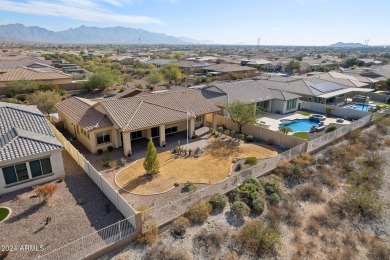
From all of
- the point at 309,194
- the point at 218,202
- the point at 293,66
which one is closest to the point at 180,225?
the point at 218,202

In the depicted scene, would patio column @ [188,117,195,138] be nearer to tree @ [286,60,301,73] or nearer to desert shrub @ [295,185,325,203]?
desert shrub @ [295,185,325,203]

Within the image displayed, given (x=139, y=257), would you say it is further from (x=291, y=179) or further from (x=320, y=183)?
(x=320, y=183)

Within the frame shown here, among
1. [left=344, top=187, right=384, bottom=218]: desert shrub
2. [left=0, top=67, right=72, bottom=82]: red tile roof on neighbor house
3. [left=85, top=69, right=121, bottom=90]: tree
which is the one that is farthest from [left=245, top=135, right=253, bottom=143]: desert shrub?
[left=0, top=67, right=72, bottom=82]: red tile roof on neighbor house

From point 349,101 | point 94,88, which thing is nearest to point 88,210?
point 94,88

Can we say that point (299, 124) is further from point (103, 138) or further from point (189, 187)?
point (103, 138)

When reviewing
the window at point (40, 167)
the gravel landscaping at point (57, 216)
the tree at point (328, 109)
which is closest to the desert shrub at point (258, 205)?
the gravel landscaping at point (57, 216)
